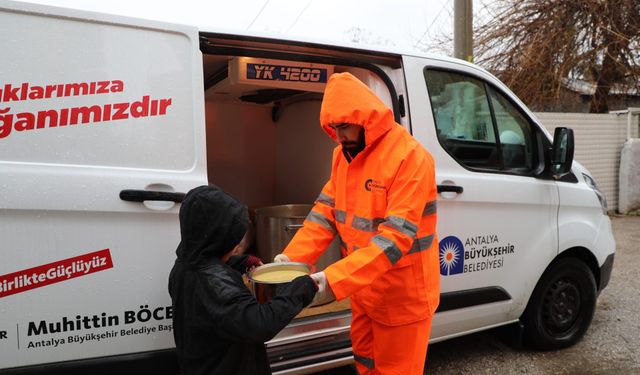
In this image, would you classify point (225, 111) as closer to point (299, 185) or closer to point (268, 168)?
point (268, 168)

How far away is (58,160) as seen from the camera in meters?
1.81

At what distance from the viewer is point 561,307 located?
3.34 metres

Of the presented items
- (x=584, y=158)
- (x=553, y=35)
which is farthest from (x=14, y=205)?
(x=553, y=35)

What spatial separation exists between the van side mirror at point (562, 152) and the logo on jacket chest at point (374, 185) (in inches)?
66.3

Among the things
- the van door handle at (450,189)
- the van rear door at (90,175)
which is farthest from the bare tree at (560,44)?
the van rear door at (90,175)

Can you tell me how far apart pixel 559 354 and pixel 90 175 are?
129 inches

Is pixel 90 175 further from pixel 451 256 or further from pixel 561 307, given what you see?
pixel 561 307

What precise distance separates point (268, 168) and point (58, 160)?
2999 mm

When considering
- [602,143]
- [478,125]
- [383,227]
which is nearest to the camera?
[383,227]

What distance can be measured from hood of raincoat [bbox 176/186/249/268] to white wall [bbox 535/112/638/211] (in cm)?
851

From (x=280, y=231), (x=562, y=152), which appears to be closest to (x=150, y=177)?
(x=280, y=231)

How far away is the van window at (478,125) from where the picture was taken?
2781 mm

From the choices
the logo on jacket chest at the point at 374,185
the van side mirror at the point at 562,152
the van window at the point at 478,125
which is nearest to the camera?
the logo on jacket chest at the point at 374,185

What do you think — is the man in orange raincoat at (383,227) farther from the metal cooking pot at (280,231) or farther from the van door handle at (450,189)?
the metal cooking pot at (280,231)
